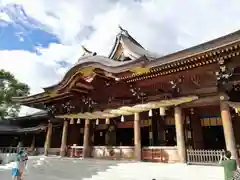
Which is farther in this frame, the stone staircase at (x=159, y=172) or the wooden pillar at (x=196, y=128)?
the wooden pillar at (x=196, y=128)

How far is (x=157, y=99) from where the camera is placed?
→ 1191 cm

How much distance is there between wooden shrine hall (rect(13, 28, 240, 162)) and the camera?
9320mm

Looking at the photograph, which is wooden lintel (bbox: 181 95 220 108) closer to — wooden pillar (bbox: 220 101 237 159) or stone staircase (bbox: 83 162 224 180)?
wooden pillar (bbox: 220 101 237 159)

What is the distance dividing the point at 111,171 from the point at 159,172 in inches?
95.8

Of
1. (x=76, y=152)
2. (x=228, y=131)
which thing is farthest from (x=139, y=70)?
(x=76, y=152)

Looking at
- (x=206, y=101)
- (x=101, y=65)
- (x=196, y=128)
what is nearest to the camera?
(x=206, y=101)

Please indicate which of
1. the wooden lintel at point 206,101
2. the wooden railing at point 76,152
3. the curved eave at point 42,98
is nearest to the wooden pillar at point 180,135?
the wooden lintel at point 206,101

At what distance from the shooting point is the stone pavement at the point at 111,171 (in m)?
8.13

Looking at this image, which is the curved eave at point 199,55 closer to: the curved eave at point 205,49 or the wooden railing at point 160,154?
the curved eave at point 205,49

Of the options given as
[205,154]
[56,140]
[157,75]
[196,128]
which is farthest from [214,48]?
[56,140]

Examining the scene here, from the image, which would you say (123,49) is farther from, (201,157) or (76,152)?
(201,157)

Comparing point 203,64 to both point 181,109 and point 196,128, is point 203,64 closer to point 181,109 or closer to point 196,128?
point 181,109

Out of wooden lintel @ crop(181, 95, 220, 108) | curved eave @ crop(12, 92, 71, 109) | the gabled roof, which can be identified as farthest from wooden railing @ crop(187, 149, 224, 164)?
curved eave @ crop(12, 92, 71, 109)

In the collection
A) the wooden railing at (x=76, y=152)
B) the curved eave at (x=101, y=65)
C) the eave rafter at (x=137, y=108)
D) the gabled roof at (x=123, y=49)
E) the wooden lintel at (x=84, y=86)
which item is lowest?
the wooden railing at (x=76, y=152)
